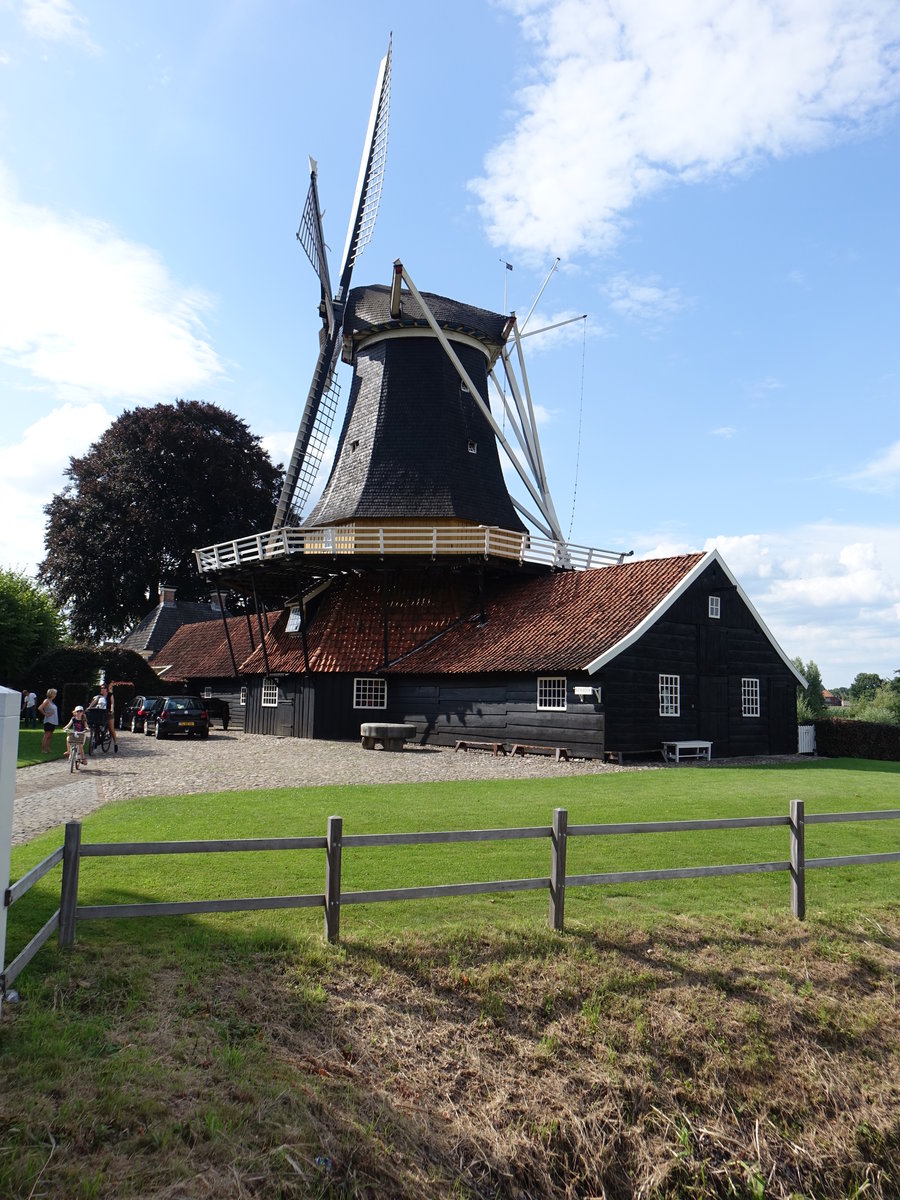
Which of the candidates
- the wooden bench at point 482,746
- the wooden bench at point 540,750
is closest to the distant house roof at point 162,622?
the wooden bench at point 482,746

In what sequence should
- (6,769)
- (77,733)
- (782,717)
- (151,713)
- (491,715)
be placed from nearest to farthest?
1. (6,769)
2. (77,733)
3. (491,715)
4. (782,717)
5. (151,713)

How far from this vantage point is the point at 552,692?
25.0 metres

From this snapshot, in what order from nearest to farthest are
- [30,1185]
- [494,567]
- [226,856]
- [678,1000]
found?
[30,1185] < [678,1000] < [226,856] < [494,567]

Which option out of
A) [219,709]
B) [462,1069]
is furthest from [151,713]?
[462,1069]

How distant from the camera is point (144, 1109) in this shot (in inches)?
204

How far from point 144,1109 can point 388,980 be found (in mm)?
2228

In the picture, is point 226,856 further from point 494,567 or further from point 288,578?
point 288,578

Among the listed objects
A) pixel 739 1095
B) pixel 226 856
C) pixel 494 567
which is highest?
pixel 494 567

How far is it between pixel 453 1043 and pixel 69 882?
3.07 meters

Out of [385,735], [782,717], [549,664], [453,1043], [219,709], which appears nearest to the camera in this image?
[453,1043]

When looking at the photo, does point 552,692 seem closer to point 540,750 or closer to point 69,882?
point 540,750

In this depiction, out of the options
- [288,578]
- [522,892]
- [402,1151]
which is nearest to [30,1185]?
[402,1151]

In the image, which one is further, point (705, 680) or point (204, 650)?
point (204, 650)

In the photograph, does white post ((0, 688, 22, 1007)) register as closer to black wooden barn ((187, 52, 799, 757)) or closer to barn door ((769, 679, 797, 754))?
black wooden barn ((187, 52, 799, 757))
